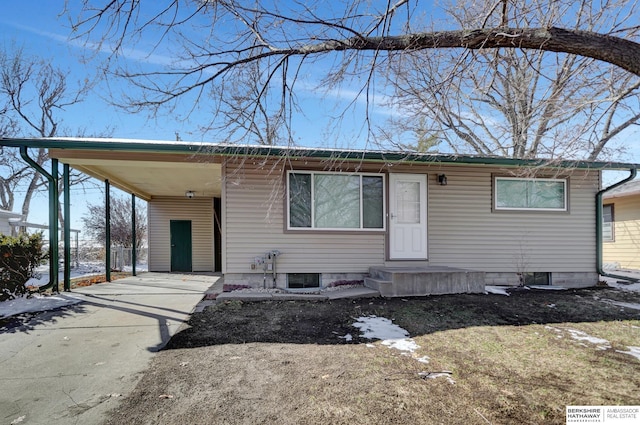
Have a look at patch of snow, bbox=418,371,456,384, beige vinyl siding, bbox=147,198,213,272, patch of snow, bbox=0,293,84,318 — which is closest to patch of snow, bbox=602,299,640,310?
patch of snow, bbox=418,371,456,384

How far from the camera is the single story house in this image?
20.3 ft

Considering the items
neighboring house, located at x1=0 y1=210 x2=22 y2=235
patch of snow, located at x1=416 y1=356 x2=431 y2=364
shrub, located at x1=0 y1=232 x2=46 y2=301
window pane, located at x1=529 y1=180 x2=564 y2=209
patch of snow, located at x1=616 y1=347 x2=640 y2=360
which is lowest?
patch of snow, located at x1=616 y1=347 x2=640 y2=360

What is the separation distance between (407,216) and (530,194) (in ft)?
9.65

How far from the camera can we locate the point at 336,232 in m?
6.71

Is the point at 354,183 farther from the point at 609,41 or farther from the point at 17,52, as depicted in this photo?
the point at 17,52

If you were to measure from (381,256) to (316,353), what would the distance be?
3.68 meters

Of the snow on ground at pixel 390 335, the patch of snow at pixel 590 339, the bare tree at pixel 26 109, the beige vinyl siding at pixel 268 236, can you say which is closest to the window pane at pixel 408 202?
the beige vinyl siding at pixel 268 236

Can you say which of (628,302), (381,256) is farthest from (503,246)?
(381,256)

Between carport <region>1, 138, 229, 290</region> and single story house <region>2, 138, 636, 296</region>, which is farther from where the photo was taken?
single story house <region>2, 138, 636, 296</region>

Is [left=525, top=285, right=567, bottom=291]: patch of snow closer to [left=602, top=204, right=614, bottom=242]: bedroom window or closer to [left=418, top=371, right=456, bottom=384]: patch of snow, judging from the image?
[left=418, top=371, right=456, bottom=384]: patch of snow

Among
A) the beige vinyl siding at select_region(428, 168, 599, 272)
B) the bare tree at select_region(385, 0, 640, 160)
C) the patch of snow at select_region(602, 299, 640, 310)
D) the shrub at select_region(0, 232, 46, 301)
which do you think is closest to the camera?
the bare tree at select_region(385, 0, 640, 160)

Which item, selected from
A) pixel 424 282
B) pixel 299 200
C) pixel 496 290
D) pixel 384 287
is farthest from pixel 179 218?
pixel 496 290

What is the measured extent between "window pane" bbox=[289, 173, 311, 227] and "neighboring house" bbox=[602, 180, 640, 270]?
1023 cm

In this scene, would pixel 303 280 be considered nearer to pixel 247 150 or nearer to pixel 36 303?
pixel 247 150
